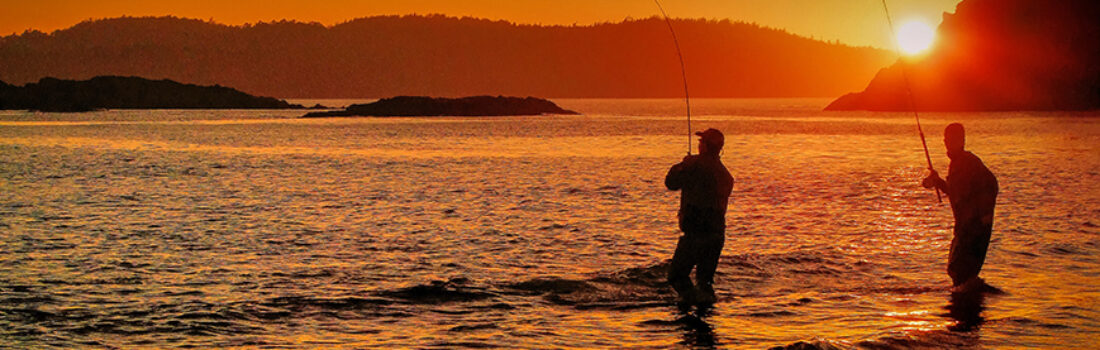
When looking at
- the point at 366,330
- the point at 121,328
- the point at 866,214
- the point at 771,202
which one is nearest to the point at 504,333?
the point at 366,330

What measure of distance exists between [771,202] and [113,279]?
18.4m

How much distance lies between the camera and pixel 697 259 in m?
11.4

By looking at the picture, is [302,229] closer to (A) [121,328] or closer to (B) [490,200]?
(B) [490,200]

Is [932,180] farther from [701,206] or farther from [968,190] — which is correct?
[701,206]

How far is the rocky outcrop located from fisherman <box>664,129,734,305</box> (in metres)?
155

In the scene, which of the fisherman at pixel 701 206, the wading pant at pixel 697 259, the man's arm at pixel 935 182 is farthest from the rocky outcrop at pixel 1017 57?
the fisherman at pixel 701 206

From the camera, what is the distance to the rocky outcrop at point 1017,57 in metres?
165

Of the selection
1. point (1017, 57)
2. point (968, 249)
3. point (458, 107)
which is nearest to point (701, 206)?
point (968, 249)

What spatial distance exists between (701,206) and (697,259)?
24.9 inches

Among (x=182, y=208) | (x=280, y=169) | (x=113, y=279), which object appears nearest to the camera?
(x=113, y=279)

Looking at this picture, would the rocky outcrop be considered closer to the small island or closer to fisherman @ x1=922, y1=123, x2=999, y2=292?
the small island

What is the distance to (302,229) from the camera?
22078 millimetres

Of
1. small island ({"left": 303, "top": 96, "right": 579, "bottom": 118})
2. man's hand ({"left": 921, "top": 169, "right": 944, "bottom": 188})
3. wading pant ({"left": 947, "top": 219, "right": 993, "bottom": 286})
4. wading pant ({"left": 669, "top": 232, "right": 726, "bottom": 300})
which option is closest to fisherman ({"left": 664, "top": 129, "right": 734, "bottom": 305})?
wading pant ({"left": 669, "top": 232, "right": 726, "bottom": 300})

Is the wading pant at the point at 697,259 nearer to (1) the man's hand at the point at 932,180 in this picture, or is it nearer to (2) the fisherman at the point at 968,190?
(1) the man's hand at the point at 932,180
